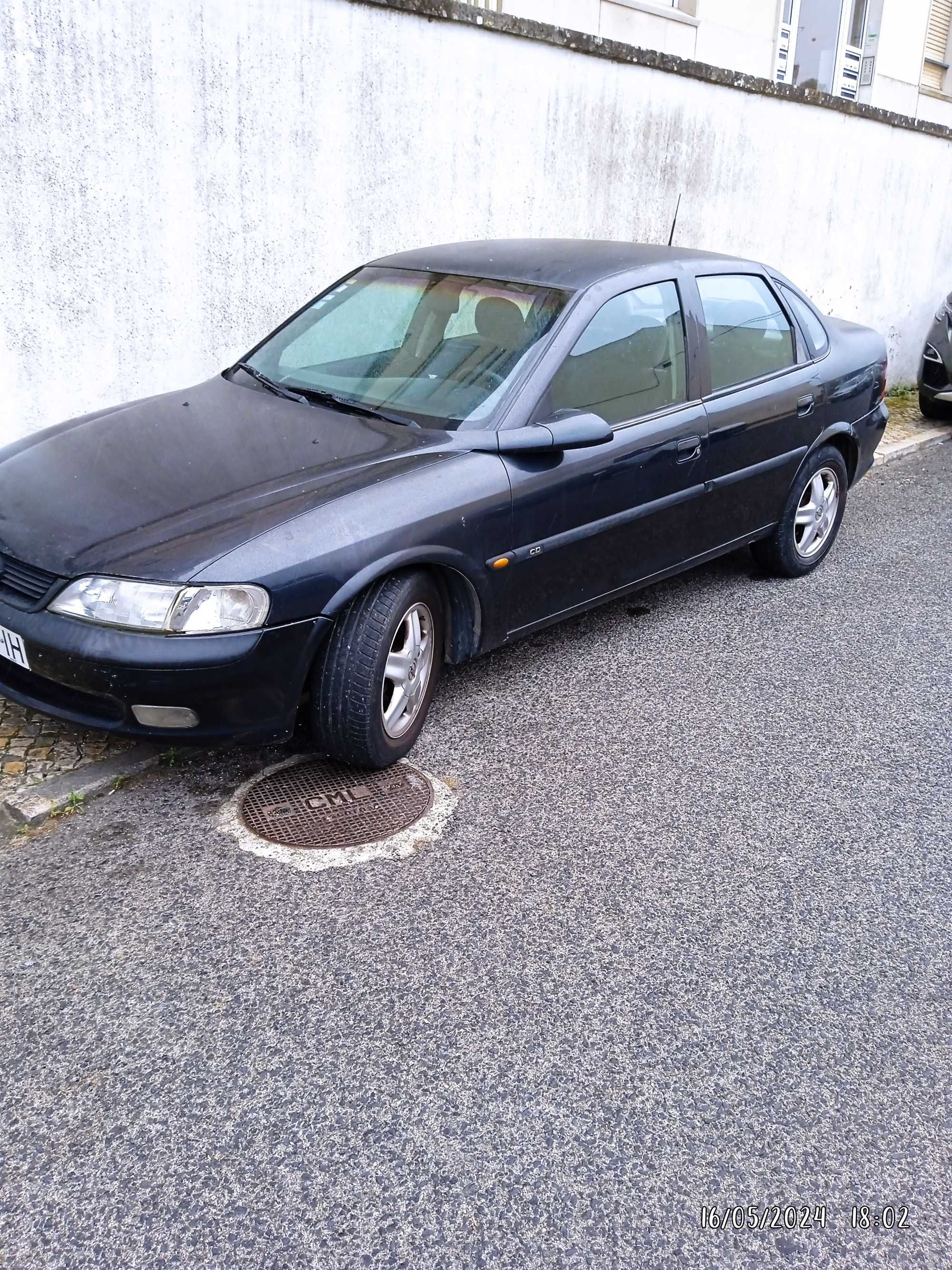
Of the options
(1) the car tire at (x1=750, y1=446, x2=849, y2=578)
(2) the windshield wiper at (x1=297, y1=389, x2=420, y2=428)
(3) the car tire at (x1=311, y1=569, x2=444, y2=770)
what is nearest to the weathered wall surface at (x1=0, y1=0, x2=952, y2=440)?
(2) the windshield wiper at (x1=297, y1=389, x2=420, y2=428)

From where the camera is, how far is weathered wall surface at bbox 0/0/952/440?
519 cm

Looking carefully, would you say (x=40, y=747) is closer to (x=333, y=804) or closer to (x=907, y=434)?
(x=333, y=804)

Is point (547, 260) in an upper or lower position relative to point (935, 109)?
lower

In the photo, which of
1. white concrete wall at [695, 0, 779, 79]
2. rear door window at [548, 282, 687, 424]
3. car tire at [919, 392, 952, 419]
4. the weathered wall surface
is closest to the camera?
rear door window at [548, 282, 687, 424]

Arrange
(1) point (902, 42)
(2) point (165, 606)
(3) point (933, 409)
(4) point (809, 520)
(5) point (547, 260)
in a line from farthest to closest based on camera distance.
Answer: (1) point (902, 42)
(3) point (933, 409)
(4) point (809, 520)
(5) point (547, 260)
(2) point (165, 606)

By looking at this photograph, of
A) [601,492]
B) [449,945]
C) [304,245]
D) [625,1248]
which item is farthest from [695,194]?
[625,1248]

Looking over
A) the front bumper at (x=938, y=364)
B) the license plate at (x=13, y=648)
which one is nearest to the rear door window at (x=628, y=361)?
the license plate at (x=13, y=648)

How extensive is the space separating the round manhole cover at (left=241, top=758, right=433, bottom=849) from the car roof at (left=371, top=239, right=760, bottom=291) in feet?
6.66

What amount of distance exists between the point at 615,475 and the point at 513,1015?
225cm

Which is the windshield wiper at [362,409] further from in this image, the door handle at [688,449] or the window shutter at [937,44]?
the window shutter at [937,44]

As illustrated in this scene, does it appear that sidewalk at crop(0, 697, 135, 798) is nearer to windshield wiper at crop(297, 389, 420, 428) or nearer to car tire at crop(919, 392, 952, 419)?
windshield wiper at crop(297, 389, 420, 428)

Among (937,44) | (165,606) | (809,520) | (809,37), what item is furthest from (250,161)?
(937,44)

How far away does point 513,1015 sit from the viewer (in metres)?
2.62

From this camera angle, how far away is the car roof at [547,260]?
4355 millimetres
